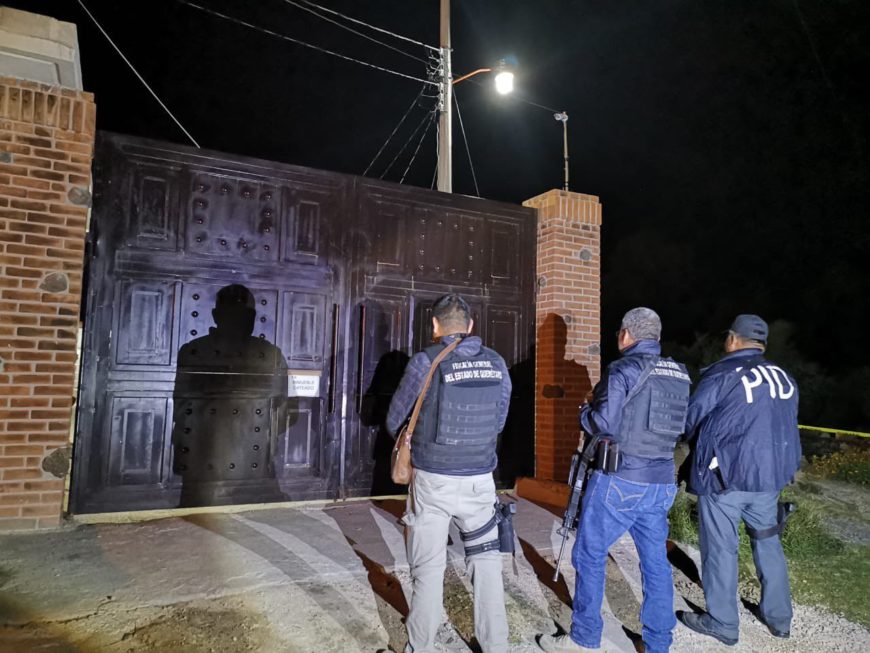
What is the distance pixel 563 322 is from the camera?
654 cm

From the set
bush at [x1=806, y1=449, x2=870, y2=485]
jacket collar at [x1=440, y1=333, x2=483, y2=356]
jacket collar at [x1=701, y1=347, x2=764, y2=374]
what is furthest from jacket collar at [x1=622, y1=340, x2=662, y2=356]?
bush at [x1=806, y1=449, x2=870, y2=485]

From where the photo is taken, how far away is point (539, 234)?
266 inches

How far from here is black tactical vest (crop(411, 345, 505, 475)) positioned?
3.03 m

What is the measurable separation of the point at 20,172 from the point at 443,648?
4395 millimetres

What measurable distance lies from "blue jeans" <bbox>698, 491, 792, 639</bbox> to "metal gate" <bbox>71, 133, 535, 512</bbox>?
10.4 feet

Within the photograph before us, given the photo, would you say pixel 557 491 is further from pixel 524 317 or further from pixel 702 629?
pixel 702 629

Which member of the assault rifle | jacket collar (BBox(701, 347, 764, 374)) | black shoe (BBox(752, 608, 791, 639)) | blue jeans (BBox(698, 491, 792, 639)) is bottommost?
black shoe (BBox(752, 608, 791, 639))

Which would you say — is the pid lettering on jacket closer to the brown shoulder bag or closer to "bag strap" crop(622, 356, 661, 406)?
"bag strap" crop(622, 356, 661, 406)

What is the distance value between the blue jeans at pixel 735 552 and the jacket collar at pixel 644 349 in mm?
974

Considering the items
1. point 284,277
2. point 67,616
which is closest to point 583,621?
point 67,616

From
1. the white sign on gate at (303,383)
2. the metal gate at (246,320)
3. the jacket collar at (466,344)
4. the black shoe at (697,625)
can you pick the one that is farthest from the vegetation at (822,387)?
the jacket collar at (466,344)

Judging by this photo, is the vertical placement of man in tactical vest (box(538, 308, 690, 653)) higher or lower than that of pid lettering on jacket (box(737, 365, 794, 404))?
lower

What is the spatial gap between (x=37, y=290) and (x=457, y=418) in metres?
3.45

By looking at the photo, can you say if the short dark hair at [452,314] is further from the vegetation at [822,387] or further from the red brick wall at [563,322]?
the vegetation at [822,387]
